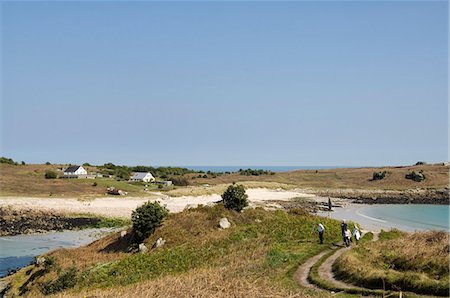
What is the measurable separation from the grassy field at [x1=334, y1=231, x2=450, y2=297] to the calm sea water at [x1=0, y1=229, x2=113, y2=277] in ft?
94.0

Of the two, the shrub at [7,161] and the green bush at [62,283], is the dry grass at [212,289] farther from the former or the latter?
the shrub at [7,161]

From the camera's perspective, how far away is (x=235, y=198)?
45.1 meters

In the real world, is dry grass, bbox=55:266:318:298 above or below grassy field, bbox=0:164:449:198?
below

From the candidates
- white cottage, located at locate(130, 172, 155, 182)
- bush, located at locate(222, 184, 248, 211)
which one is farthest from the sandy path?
white cottage, located at locate(130, 172, 155, 182)

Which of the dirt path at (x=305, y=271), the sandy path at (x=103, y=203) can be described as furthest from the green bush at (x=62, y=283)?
the sandy path at (x=103, y=203)

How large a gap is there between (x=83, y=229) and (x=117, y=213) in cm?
1184

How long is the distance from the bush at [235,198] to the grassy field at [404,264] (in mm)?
17436

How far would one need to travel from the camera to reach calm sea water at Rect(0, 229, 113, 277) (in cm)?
4358

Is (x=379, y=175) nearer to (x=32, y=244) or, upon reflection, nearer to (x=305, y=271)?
(x=32, y=244)

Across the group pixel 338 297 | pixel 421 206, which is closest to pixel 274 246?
pixel 338 297

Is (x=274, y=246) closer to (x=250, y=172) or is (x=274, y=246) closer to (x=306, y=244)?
(x=306, y=244)

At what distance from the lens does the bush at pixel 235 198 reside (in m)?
45.1

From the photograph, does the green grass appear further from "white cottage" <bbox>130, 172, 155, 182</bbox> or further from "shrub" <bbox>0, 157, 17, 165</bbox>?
"shrub" <bbox>0, 157, 17, 165</bbox>

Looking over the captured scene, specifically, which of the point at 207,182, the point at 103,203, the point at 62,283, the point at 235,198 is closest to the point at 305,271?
the point at 62,283
